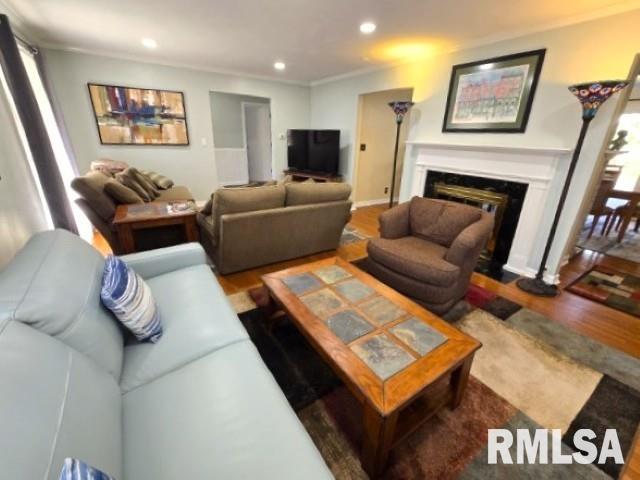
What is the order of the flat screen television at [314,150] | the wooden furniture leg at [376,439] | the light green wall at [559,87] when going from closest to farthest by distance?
the wooden furniture leg at [376,439] → the light green wall at [559,87] → the flat screen television at [314,150]

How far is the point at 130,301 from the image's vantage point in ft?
3.89

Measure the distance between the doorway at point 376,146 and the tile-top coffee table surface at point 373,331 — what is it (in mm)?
3795

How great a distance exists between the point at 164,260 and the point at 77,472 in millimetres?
1373

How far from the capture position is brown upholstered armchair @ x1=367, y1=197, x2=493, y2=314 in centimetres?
205

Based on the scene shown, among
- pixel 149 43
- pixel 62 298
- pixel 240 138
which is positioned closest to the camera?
pixel 62 298

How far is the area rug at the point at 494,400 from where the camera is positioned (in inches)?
47.5

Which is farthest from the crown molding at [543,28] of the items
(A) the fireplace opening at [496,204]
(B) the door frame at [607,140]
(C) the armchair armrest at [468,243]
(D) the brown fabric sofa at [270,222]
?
(D) the brown fabric sofa at [270,222]

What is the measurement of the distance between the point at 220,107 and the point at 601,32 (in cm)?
633

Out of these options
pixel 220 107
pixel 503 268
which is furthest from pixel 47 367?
pixel 220 107

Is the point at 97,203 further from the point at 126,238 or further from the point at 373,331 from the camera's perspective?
the point at 373,331

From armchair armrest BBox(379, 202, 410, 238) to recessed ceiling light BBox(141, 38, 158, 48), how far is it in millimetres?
3440

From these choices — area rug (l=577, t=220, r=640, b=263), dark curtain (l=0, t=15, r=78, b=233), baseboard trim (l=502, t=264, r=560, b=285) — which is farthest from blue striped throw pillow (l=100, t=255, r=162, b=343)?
area rug (l=577, t=220, r=640, b=263)

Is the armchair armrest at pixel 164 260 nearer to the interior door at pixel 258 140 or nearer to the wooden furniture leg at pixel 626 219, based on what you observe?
the wooden furniture leg at pixel 626 219

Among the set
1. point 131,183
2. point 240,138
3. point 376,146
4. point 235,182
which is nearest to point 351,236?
point 376,146
